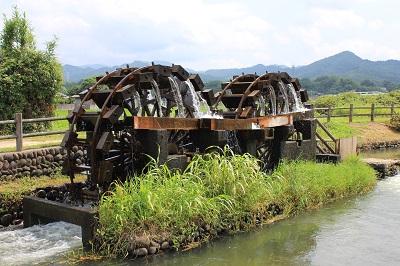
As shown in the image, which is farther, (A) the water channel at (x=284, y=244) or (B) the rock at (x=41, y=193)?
(B) the rock at (x=41, y=193)

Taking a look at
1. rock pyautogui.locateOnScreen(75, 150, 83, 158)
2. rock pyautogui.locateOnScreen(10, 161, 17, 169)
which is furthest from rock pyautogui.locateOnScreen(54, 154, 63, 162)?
rock pyautogui.locateOnScreen(10, 161, 17, 169)

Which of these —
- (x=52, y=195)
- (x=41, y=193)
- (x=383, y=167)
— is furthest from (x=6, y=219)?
(x=383, y=167)

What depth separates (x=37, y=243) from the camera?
7910mm

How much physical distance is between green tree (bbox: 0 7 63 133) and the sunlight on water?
23.5ft

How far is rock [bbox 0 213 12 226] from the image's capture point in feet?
29.9

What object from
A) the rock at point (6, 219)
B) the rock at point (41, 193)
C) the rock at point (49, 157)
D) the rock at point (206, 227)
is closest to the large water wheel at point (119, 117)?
the rock at point (41, 193)

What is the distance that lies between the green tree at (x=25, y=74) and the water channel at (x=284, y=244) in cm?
723

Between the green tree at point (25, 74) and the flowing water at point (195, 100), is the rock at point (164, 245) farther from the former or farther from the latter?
the green tree at point (25, 74)

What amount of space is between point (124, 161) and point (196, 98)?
7.51ft

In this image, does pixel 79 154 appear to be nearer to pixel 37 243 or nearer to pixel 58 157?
pixel 58 157

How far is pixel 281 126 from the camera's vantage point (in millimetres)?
11836

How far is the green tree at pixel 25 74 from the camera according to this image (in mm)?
14945

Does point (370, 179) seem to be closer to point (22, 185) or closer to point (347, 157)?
point (347, 157)

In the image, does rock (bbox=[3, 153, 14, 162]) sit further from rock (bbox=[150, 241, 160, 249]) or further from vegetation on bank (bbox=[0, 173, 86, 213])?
rock (bbox=[150, 241, 160, 249])
